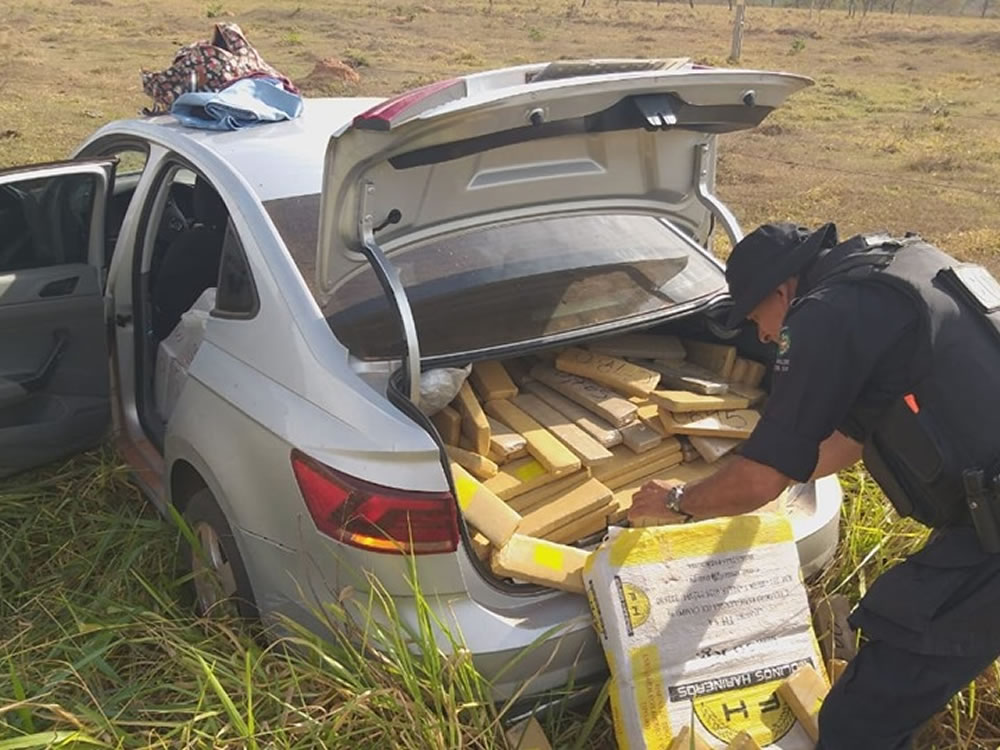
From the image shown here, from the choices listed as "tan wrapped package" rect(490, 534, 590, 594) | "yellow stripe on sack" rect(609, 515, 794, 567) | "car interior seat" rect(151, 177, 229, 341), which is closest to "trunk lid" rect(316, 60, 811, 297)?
"tan wrapped package" rect(490, 534, 590, 594)

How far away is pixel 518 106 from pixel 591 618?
1129 millimetres

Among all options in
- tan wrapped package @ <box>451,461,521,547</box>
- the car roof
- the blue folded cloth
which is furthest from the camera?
the blue folded cloth

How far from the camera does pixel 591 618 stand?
2.15 metres

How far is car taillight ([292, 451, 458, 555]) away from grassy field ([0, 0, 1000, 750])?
0.21m

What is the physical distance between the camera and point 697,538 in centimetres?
225

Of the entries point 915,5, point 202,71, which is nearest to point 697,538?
point 202,71

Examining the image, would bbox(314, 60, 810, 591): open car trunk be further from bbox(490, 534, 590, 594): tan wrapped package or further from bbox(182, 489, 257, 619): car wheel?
bbox(182, 489, 257, 619): car wheel

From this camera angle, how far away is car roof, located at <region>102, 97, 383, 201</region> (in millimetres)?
2668

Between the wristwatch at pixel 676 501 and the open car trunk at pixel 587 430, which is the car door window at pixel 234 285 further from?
the wristwatch at pixel 676 501

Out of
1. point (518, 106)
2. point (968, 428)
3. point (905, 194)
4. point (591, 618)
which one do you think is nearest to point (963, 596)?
point (968, 428)

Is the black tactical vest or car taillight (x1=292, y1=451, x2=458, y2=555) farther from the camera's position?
car taillight (x1=292, y1=451, x2=458, y2=555)

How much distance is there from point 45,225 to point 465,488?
2031 millimetres

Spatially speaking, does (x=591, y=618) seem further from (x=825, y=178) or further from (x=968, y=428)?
(x=825, y=178)

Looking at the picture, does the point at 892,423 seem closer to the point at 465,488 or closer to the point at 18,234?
the point at 465,488
